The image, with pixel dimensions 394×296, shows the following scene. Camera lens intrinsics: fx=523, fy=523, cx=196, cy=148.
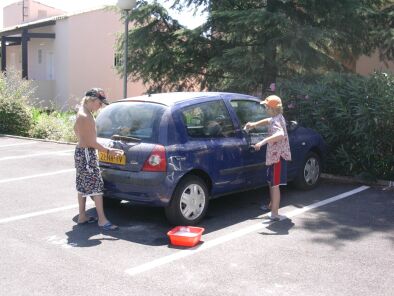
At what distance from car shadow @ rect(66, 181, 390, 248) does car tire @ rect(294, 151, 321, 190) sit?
0.40 ft

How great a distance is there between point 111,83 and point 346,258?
21004mm

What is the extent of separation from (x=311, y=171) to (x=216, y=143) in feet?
7.75

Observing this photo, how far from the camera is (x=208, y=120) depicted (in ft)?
21.5

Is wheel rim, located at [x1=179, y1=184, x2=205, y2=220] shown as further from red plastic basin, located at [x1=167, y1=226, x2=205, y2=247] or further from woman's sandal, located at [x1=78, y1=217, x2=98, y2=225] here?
woman's sandal, located at [x1=78, y1=217, x2=98, y2=225]

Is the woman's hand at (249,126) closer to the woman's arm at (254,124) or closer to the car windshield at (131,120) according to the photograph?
the woman's arm at (254,124)

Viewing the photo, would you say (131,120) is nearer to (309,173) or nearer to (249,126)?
(249,126)

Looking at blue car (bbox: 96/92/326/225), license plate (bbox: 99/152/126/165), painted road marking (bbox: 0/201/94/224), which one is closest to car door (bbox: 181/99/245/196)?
blue car (bbox: 96/92/326/225)

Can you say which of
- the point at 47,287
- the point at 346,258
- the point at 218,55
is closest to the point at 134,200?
the point at 47,287

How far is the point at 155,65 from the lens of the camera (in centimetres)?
1259

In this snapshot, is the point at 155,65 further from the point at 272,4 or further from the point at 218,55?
the point at 272,4

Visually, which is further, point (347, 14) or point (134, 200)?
point (347, 14)

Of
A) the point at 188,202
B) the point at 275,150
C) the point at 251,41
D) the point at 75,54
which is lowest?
the point at 188,202

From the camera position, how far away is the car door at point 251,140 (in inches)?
269

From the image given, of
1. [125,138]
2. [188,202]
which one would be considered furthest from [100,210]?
[188,202]
